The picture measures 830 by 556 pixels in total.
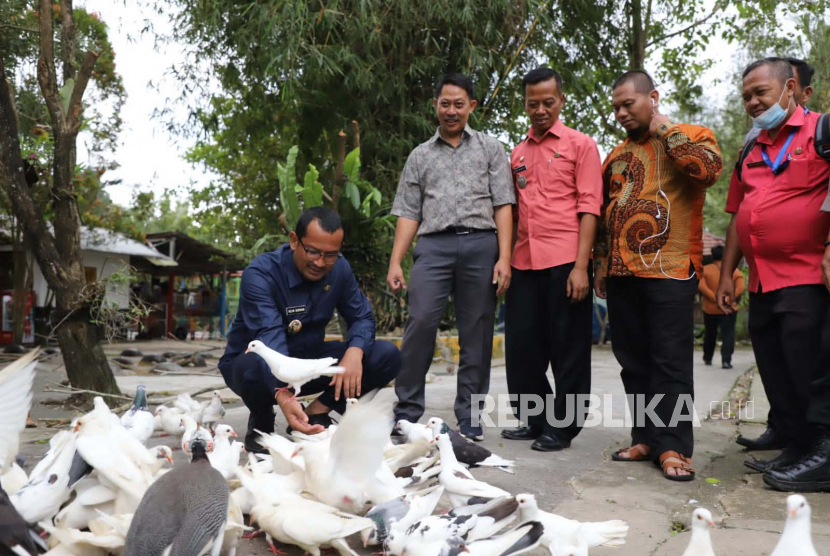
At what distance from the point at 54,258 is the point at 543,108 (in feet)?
11.4

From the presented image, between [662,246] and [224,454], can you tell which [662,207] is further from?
[224,454]

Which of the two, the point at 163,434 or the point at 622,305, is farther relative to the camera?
the point at 163,434

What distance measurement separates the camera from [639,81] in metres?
3.50

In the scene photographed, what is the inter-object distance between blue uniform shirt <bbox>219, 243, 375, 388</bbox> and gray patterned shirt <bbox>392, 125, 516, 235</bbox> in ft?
2.01

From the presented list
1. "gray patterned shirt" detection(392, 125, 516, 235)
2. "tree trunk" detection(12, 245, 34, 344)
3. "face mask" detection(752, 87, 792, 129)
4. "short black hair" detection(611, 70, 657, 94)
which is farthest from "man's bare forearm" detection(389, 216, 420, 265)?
"tree trunk" detection(12, 245, 34, 344)

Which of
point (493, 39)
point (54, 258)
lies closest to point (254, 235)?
point (493, 39)

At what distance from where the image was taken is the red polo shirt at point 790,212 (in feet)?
10.5

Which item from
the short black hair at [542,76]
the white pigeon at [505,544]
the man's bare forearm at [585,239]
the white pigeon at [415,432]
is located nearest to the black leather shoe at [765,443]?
the man's bare forearm at [585,239]

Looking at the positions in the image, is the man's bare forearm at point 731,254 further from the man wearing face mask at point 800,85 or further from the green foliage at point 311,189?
the green foliage at point 311,189

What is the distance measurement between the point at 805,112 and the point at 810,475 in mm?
1604

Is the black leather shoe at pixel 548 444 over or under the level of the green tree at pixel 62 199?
under

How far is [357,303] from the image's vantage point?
3873 millimetres

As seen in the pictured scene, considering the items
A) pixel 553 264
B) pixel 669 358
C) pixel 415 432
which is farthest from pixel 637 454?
pixel 415 432

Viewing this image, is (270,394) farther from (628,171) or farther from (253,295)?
(628,171)
